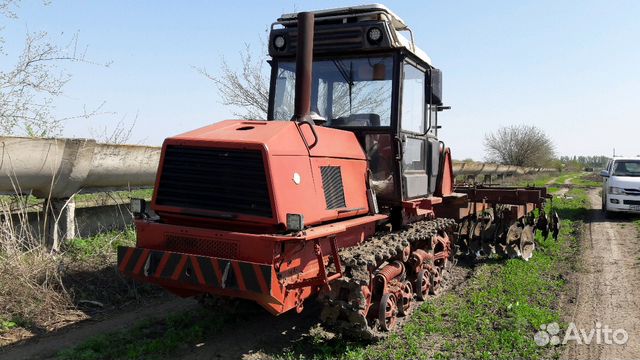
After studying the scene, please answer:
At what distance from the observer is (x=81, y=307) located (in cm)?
614

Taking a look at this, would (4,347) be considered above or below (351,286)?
below

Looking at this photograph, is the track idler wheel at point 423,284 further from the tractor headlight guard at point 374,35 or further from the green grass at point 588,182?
the green grass at point 588,182

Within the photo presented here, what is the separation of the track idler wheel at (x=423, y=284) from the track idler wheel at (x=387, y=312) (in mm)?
849

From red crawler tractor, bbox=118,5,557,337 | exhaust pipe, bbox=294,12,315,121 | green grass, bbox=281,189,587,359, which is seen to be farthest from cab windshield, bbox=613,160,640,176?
exhaust pipe, bbox=294,12,315,121

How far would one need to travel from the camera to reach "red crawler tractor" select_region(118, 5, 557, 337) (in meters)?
4.46

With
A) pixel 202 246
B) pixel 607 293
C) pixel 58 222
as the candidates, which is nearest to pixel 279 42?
pixel 202 246

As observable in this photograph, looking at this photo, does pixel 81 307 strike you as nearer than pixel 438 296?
Yes

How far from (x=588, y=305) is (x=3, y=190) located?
7.60m

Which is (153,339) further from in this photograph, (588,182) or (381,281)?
(588,182)

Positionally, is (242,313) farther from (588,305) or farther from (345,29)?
(588,305)

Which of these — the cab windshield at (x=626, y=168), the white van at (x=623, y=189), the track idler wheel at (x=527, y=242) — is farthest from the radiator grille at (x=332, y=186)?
the cab windshield at (x=626, y=168)

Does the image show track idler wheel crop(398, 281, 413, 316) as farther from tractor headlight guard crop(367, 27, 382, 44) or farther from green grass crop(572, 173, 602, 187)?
green grass crop(572, 173, 602, 187)

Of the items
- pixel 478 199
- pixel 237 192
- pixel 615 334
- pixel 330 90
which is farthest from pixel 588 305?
pixel 237 192

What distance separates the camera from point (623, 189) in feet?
50.1
